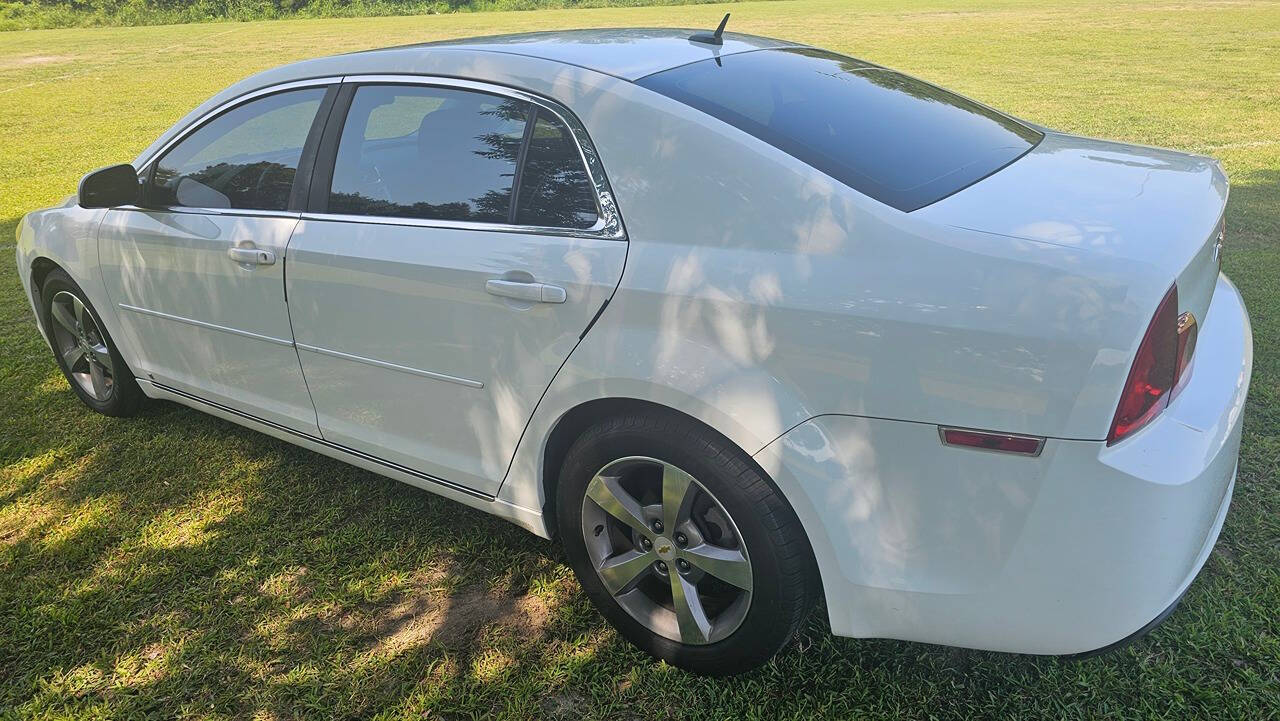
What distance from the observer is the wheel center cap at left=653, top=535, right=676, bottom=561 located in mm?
2398

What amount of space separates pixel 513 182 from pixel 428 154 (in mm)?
428

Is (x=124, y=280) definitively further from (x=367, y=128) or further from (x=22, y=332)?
(x=22, y=332)

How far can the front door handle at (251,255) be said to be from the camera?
2988 millimetres

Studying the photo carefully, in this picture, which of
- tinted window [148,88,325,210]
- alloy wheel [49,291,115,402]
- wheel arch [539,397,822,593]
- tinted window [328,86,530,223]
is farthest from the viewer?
alloy wheel [49,291,115,402]

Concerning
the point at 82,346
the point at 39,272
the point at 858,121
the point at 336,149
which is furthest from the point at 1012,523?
the point at 39,272

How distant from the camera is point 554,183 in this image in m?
2.45

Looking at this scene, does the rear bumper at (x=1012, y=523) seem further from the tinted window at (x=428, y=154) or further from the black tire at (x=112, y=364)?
the black tire at (x=112, y=364)

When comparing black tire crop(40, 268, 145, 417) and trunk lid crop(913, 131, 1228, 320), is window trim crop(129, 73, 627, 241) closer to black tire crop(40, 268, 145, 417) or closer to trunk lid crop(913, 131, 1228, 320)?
black tire crop(40, 268, 145, 417)

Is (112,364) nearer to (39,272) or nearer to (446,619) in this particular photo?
(39,272)

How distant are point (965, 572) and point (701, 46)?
1.82 metres

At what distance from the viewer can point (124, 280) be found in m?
3.63

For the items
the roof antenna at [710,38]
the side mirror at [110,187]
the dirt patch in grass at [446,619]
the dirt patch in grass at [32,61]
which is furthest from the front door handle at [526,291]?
the dirt patch in grass at [32,61]

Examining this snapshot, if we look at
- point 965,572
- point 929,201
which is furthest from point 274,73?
point 965,572

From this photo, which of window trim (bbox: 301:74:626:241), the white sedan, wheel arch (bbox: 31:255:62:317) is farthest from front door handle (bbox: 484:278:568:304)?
wheel arch (bbox: 31:255:62:317)
